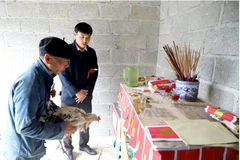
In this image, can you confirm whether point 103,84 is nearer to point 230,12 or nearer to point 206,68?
point 206,68

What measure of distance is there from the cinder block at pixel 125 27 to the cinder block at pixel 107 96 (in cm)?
77

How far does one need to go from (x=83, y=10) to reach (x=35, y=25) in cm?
59

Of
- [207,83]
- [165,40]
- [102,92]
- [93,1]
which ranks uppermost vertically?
[93,1]

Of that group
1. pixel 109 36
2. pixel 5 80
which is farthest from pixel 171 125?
pixel 5 80

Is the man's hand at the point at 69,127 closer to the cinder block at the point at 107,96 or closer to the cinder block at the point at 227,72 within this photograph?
the cinder block at the point at 227,72

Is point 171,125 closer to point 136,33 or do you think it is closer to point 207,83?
point 207,83

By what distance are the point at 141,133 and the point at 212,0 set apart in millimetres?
978

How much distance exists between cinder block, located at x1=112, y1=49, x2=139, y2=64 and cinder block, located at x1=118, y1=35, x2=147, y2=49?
62 millimetres

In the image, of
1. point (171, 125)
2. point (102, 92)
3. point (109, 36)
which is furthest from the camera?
point (102, 92)

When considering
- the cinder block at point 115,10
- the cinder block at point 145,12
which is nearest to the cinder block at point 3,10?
the cinder block at point 115,10

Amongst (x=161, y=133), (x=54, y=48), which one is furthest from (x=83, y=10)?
(x=161, y=133)

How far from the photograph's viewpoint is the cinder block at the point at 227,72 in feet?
3.13

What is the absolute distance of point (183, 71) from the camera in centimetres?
108

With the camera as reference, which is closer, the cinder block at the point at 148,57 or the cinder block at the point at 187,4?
the cinder block at the point at 187,4
